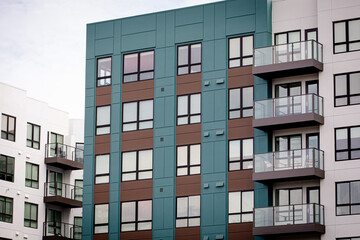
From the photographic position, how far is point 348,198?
162 feet

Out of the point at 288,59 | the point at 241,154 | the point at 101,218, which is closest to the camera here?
the point at 288,59

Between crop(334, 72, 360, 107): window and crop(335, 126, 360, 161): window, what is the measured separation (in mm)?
1453

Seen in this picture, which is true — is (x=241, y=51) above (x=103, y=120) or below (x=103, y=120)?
above

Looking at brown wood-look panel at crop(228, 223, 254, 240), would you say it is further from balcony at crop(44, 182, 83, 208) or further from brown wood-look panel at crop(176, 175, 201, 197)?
balcony at crop(44, 182, 83, 208)

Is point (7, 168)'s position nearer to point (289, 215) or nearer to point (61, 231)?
point (61, 231)

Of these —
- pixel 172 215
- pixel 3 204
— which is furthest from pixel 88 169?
pixel 3 204

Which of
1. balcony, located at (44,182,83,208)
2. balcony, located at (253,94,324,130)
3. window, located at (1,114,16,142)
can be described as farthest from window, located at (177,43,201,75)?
balcony, located at (44,182,83,208)

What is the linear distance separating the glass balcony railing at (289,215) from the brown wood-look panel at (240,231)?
4.69 feet

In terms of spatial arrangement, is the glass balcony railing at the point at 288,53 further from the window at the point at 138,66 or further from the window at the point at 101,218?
the window at the point at 101,218

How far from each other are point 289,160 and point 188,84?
826cm

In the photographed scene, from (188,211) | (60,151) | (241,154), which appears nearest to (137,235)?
(188,211)

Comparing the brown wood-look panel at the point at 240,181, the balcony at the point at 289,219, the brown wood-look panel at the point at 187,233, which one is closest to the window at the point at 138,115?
the brown wood-look panel at the point at 240,181

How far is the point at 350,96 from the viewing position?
50406 millimetres

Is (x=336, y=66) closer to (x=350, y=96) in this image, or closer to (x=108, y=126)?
(x=350, y=96)
